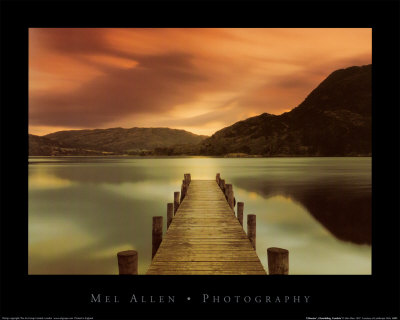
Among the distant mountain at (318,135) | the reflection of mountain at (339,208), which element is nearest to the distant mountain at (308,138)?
the distant mountain at (318,135)

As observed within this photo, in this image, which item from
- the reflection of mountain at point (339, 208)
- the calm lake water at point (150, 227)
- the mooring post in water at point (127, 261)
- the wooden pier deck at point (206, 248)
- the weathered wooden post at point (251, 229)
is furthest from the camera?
the reflection of mountain at point (339, 208)

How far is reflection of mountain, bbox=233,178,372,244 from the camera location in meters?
12.9

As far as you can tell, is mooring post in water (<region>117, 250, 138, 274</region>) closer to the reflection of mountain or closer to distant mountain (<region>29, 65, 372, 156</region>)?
the reflection of mountain

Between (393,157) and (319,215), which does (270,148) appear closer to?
(319,215)

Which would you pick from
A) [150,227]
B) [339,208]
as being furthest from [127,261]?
[339,208]

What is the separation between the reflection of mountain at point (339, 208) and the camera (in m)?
12.9

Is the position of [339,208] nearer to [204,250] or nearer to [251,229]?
[251,229]

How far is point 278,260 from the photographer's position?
3.87 meters

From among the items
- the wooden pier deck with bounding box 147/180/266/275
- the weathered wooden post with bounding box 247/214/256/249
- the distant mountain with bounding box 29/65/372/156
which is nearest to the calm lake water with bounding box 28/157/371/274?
the wooden pier deck with bounding box 147/180/266/275

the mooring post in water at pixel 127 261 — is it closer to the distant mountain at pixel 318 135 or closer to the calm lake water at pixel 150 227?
the calm lake water at pixel 150 227
